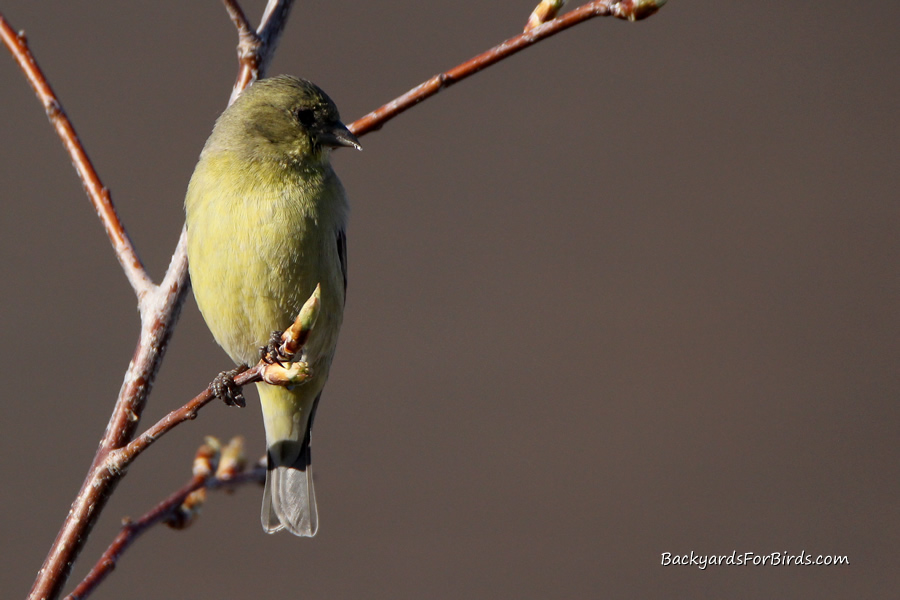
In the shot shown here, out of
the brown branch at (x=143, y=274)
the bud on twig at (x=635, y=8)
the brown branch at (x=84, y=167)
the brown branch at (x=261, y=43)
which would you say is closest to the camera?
the brown branch at (x=143, y=274)

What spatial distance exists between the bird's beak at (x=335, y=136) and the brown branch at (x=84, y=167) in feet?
2.32

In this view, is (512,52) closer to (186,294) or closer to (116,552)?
(186,294)

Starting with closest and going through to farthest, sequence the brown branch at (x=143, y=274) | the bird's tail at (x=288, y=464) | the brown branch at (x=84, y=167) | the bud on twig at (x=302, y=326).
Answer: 1. the bud on twig at (x=302, y=326)
2. the brown branch at (x=143, y=274)
3. the brown branch at (x=84, y=167)
4. the bird's tail at (x=288, y=464)

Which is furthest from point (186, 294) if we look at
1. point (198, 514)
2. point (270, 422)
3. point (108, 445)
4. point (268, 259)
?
point (270, 422)

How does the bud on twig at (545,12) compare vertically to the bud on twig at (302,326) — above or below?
above

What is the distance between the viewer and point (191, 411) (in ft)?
5.20

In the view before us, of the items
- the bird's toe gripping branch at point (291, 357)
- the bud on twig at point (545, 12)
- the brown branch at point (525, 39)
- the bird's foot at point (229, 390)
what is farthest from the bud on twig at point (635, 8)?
the bird's foot at point (229, 390)

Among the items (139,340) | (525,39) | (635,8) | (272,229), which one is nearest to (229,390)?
(139,340)

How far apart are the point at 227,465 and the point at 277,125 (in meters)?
1.07

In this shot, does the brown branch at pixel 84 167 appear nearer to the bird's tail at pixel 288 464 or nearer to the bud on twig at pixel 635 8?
the bird's tail at pixel 288 464

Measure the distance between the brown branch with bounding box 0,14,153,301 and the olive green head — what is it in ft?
1.73

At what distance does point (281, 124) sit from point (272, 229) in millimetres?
448

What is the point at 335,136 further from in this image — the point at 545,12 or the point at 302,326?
the point at 302,326

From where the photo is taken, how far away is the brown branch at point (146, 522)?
1790 mm
